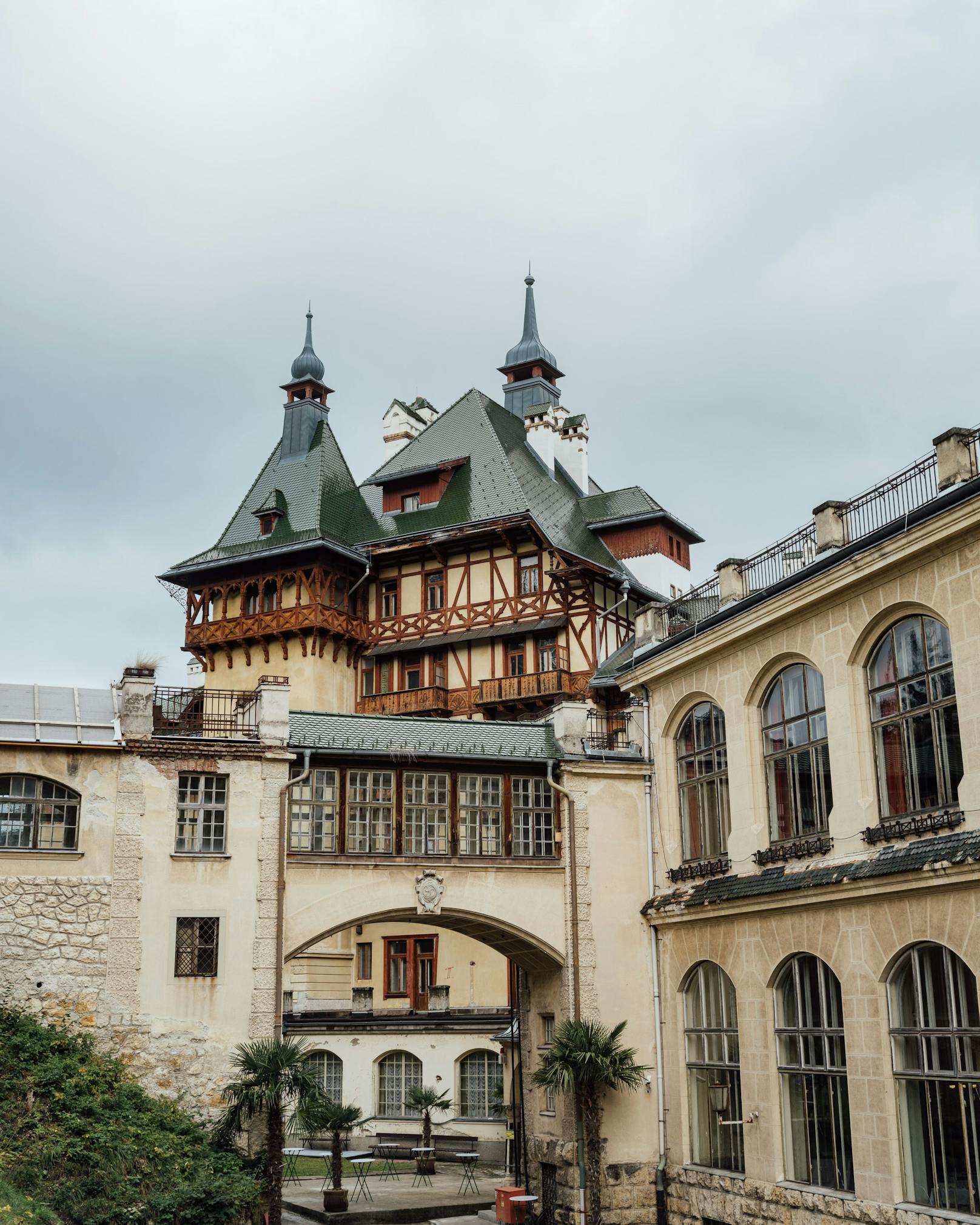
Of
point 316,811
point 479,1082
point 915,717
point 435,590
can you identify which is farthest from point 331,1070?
point 915,717

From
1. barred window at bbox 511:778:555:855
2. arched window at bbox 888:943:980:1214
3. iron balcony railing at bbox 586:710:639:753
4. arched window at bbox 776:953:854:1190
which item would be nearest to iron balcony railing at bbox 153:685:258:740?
barred window at bbox 511:778:555:855

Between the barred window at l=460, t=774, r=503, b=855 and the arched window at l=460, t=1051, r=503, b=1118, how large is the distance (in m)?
14.3

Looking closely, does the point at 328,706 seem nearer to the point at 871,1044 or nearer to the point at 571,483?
the point at 571,483

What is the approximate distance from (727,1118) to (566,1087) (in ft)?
8.85

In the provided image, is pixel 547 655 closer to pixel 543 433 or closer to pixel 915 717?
pixel 543 433

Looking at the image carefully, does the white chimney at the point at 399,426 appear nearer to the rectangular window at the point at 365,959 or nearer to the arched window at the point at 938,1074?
the rectangular window at the point at 365,959

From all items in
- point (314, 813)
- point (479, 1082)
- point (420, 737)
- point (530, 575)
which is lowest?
point (479, 1082)

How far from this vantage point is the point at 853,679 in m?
19.9

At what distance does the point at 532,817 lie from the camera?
25.1m

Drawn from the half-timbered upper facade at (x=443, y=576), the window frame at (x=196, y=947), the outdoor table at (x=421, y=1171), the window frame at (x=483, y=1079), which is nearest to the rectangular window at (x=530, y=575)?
the half-timbered upper facade at (x=443, y=576)

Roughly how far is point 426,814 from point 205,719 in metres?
4.32

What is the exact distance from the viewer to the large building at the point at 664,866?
17984 mm

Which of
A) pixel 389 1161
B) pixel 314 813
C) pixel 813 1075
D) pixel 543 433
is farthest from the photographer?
pixel 543 433

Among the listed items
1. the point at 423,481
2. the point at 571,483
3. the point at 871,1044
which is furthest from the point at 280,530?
the point at 871,1044
